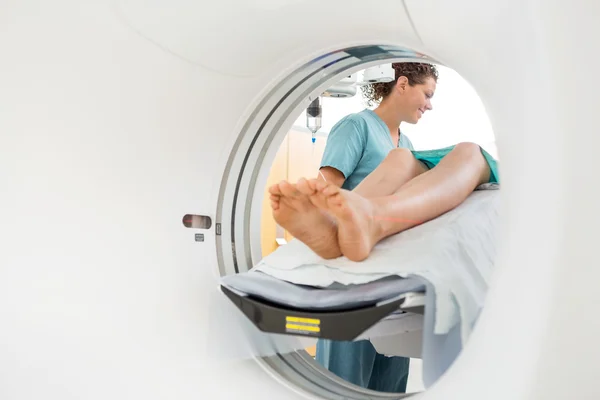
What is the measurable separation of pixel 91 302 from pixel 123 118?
36cm

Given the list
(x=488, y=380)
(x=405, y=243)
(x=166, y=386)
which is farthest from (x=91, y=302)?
(x=488, y=380)

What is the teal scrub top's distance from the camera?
1798mm

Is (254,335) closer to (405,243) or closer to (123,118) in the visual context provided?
(405,243)

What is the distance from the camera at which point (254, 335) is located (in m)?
1.34

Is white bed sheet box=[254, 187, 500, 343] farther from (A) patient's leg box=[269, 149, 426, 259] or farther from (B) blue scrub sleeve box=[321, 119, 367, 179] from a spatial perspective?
(B) blue scrub sleeve box=[321, 119, 367, 179]

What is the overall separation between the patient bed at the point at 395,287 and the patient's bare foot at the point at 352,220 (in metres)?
0.03

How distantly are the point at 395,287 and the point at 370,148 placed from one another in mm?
838

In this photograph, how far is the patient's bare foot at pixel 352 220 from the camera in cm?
107

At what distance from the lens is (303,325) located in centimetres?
112

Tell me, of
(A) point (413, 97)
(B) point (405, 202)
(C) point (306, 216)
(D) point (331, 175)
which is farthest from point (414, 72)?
(C) point (306, 216)

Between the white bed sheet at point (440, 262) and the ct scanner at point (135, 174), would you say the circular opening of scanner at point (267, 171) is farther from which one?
the white bed sheet at point (440, 262)

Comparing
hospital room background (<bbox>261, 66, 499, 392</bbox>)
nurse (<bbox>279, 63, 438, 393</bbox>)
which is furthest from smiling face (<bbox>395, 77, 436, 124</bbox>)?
hospital room background (<bbox>261, 66, 499, 392</bbox>)

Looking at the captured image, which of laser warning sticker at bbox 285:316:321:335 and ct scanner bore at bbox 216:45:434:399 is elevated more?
Result: ct scanner bore at bbox 216:45:434:399

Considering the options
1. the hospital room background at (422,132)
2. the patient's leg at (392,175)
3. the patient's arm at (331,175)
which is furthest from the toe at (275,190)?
the patient's arm at (331,175)
